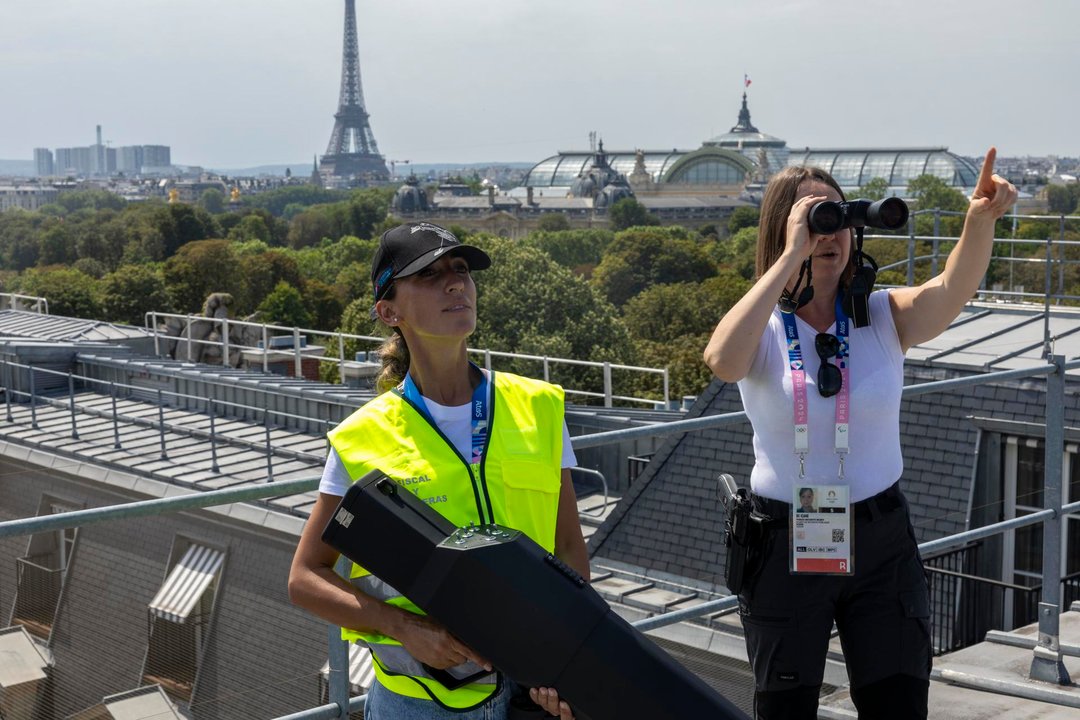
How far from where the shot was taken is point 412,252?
2.76 metres

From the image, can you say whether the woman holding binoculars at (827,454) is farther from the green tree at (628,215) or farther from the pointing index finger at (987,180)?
the green tree at (628,215)

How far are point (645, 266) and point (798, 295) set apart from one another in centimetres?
8087

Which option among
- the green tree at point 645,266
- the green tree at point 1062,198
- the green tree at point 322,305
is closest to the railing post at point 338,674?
the green tree at point 322,305

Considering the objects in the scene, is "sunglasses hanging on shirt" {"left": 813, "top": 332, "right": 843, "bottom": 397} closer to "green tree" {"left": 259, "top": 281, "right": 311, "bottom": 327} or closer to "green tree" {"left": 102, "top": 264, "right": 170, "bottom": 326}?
"green tree" {"left": 102, "top": 264, "right": 170, "bottom": 326}

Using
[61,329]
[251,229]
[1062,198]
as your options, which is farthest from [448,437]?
[1062,198]

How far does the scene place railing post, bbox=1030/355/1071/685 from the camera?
498cm

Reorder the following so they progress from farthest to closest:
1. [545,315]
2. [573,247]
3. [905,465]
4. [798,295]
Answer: [573,247] < [545,315] < [905,465] < [798,295]

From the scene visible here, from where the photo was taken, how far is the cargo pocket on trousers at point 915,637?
3.13 meters

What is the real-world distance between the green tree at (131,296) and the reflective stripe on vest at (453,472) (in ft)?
216

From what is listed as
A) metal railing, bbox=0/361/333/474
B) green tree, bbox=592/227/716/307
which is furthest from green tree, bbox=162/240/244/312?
metal railing, bbox=0/361/333/474

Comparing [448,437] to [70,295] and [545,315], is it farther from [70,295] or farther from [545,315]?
[70,295]

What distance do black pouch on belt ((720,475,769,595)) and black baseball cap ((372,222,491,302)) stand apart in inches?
36.1

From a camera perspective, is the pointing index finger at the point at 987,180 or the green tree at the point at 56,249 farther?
the green tree at the point at 56,249

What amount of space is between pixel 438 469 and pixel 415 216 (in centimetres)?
16387
